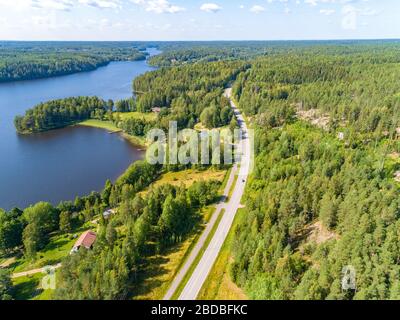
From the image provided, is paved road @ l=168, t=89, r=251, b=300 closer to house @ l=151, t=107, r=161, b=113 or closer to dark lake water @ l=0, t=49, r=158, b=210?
dark lake water @ l=0, t=49, r=158, b=210

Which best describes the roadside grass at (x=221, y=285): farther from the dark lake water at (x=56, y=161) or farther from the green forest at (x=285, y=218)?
the dark lake water at (x=56, y=161)

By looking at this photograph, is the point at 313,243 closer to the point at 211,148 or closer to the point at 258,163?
the point at 258,163

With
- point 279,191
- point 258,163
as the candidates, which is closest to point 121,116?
point 258,163

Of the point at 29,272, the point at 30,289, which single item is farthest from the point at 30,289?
the point at 29,272

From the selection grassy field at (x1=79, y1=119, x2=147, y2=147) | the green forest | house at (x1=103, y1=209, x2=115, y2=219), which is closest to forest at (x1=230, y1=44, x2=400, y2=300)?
the green forest

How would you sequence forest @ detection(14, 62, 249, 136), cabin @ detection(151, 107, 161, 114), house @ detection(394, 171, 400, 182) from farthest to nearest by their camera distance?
1. cabin @ detection(151, 107, 161, 114)
2. forest @ detection(14, 62, 249, 136)
3. house @ detection(394, 171, 400, 182)

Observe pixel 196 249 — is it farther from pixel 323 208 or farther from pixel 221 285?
pixel 323 208
